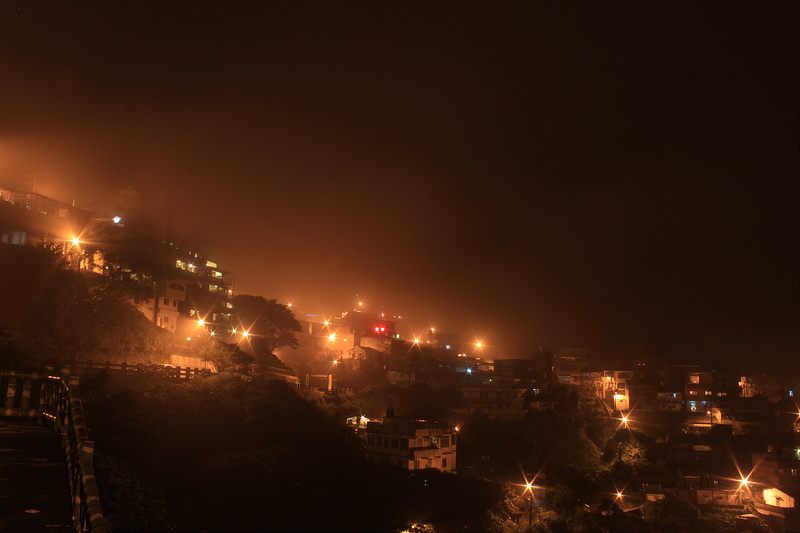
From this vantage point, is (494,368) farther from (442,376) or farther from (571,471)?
(571,471)

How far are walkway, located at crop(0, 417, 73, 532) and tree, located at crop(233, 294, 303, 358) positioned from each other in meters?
39.3

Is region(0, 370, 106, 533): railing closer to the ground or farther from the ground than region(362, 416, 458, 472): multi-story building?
farther from the ground

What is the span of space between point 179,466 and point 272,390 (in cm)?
880

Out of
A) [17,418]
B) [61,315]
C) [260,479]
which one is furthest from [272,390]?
[17,418]

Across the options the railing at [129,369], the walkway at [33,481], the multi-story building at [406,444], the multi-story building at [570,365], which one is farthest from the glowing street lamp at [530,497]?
the walkway at [33,481]

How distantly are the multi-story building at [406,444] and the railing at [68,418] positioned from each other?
23.0 m

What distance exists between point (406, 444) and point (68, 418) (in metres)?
25.2

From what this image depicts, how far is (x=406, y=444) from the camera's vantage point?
104ft

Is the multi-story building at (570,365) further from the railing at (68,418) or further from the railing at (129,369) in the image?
the railing at (68,418)

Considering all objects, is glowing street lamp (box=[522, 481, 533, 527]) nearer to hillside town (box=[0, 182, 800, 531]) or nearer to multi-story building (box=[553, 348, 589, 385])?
hillside town (box=[0, 182, 800, 531])

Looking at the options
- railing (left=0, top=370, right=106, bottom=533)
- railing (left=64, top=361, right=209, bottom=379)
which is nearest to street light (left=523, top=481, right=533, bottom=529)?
railing (left=64, top=361, right=209, bottom=379)

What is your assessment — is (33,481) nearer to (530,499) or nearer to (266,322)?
(530,499)

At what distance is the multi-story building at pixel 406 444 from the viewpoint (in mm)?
31578

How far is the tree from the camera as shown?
48719 millimetres
